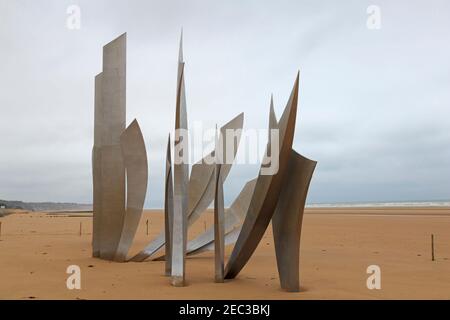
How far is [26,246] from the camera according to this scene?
478 inches

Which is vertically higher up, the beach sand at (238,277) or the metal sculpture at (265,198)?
the metal sculpture at (265,198)

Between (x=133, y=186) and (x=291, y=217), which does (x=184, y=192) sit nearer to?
(x=291, y=217)

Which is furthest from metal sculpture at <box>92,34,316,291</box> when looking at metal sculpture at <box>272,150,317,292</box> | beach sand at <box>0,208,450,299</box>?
beach sand at <box>0,208,450,299</box>

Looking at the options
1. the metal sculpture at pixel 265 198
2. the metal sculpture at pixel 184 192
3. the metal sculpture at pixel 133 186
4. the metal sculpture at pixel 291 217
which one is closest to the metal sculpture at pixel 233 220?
the metal sculpture at pixel 184 192

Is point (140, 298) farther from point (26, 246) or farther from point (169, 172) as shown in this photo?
point (26, 246)

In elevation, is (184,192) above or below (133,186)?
below

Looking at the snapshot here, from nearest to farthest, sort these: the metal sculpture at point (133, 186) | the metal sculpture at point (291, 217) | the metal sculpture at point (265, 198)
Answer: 1. the metal sculpture at point (265, 198)
2. the metal sculpture at point (291, 217)
3. the metal sculpture at point (133, 186)

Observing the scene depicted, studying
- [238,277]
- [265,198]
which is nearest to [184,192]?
[265,198]

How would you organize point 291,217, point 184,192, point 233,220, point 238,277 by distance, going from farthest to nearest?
point 233,220 → point 238,277 → point 184,192 → point 291,217

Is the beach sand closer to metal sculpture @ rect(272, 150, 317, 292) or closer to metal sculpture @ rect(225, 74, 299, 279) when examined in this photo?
metal sculpture @ rect(272, 150, 317, 292)

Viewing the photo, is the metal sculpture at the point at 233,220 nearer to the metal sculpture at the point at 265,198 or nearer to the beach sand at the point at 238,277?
the beach sand at the point at 238,277
